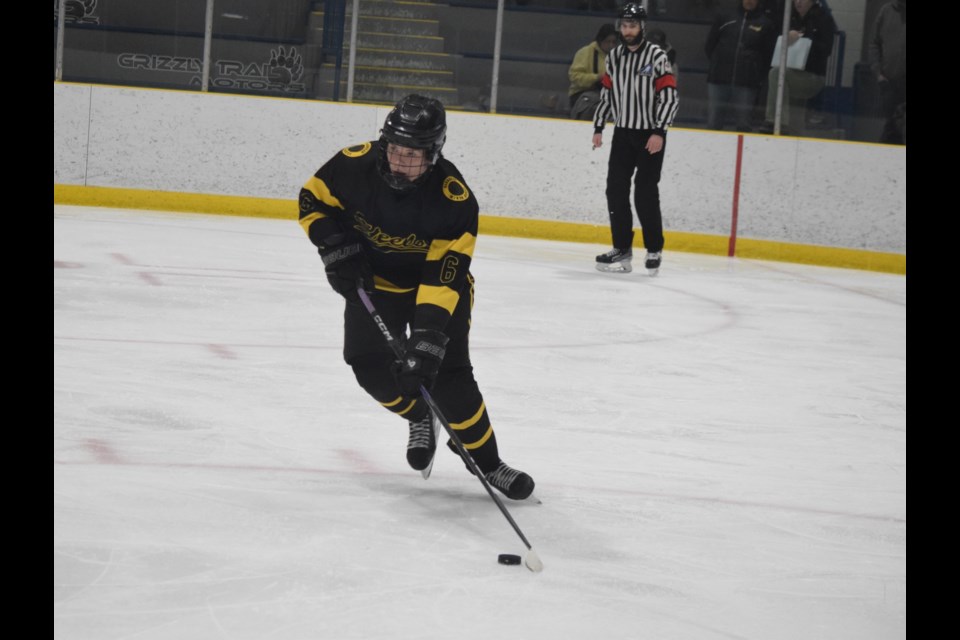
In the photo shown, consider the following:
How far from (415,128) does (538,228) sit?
19.2 feet

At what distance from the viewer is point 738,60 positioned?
26.8 feet

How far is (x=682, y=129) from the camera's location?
324 inches

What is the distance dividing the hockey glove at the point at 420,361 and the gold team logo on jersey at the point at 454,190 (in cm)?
29

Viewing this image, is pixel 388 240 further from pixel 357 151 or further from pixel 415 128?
pixel 415 128

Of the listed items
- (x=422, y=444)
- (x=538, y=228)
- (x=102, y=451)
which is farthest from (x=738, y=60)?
(x=102, y=451)

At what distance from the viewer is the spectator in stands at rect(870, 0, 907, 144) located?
7898mm

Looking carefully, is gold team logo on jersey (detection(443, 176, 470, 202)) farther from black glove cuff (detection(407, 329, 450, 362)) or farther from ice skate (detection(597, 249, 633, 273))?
ice skate (detection(597, 249, 633, 273))

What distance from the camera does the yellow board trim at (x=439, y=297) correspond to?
271 cm

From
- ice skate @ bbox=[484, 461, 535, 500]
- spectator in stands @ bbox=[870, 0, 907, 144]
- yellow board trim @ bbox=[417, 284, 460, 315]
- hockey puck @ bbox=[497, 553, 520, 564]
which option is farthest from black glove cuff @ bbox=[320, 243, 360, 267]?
spectator in stands @ bbox=[870, 0, 907, 144]

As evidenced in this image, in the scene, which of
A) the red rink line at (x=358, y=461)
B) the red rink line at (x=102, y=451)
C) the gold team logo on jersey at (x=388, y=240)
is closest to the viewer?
the gold team logo on jersey at (x=388, y=240)

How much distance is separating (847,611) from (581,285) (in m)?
4.20

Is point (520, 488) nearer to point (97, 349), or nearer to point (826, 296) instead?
point (97, 349)

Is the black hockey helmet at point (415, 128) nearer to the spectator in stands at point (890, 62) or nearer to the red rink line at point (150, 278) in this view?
the red rink line at point (150, 278)

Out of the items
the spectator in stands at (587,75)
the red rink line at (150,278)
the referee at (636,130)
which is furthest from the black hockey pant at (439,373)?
the spectator in stands at (587,75)
